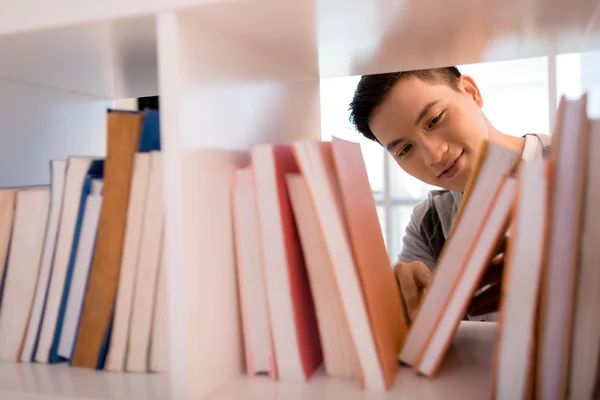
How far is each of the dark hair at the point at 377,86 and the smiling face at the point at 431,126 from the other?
0.05 feet

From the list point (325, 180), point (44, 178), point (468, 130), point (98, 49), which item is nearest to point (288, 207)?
point (325, 180)

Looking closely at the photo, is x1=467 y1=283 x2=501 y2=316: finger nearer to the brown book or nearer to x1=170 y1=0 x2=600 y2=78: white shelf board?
x1=170 y1=0 x2=600 y2=78: white shelf board

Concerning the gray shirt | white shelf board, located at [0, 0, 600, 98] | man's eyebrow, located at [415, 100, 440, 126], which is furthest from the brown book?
the gray shirt

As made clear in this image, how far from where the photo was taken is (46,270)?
0.77 m

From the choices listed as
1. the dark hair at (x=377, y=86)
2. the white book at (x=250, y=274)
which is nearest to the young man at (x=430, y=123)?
the dark hair at (x=377, y=86)

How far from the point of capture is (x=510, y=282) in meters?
0.53

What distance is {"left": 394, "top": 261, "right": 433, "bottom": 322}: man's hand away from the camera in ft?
2.69

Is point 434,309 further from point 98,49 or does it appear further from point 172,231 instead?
point 98,49

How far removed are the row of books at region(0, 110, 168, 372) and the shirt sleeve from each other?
50.7 inches

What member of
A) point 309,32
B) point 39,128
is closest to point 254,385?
point 309,32

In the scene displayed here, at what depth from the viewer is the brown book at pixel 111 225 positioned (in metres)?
0.71

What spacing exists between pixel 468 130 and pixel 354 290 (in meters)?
0.86

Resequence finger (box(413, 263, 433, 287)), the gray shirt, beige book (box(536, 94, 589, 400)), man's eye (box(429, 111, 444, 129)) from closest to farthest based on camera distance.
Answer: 1. beige book (box(536, 94, 589, 400))
2. finger (box(413, 263, 433, 287))
3. man's eye (box(429, 111, 444, 129))
4. the gray shirt

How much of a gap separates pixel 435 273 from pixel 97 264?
46cm
